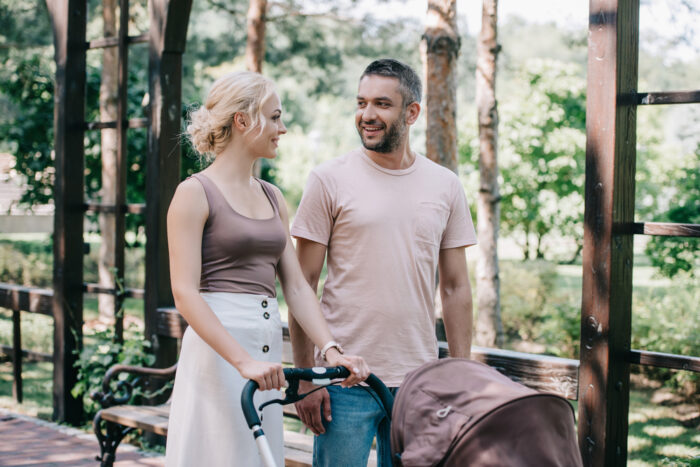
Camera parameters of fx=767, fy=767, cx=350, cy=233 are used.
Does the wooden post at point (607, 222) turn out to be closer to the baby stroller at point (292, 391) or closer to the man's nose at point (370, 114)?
the man's nose at point (370, 114)

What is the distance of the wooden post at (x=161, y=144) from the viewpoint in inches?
191

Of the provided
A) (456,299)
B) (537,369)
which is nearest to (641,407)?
(537,369)

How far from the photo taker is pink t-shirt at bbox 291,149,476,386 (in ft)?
8.69

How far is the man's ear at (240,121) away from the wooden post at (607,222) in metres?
1.42

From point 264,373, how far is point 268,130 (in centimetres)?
83

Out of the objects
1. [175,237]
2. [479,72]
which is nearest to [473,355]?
[175,237]

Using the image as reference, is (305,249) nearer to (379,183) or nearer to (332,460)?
(379,183)

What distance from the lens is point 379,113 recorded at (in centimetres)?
268

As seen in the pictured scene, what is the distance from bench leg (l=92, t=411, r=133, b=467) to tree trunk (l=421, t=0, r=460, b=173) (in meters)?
3.04

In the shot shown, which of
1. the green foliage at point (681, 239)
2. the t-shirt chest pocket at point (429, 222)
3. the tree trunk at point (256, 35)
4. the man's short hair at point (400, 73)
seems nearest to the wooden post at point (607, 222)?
the t-shirt chest pocket at point (429, 222)

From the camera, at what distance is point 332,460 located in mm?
2596

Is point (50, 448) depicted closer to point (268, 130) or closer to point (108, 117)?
point (268, 130)

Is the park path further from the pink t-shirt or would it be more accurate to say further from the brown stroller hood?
the brown stroller hood

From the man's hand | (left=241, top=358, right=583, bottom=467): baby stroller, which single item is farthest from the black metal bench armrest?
(left=241, top=358, right=583, bottom=467): baby stroller
